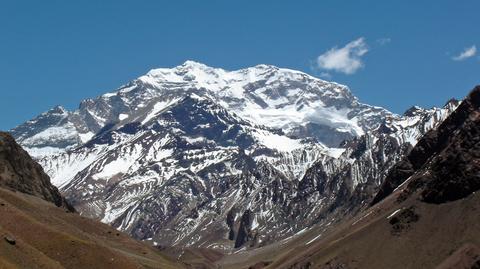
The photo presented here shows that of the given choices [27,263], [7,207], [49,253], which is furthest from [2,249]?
[7,207]

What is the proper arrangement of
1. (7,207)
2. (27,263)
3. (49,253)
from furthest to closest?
(7,207)
(49,253)
(27,263)

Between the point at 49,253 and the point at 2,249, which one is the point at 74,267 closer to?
the point at 49,253

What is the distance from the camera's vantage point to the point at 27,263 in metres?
153

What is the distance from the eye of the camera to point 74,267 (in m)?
180

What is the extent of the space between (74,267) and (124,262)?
21.5 meters

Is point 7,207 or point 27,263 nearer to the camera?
point 27,263

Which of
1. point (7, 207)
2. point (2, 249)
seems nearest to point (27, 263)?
point (2, 249)

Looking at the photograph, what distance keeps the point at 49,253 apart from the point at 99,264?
13507mm

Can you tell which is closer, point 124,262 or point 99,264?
point 99,264

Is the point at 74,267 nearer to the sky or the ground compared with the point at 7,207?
nearer to the ground

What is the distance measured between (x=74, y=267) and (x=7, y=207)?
89.2 feet

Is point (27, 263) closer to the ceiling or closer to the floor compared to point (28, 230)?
closer to the floor

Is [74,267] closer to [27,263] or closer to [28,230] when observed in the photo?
[28,230]

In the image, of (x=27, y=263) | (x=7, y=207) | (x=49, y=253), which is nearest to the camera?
(x=27, y=263)
